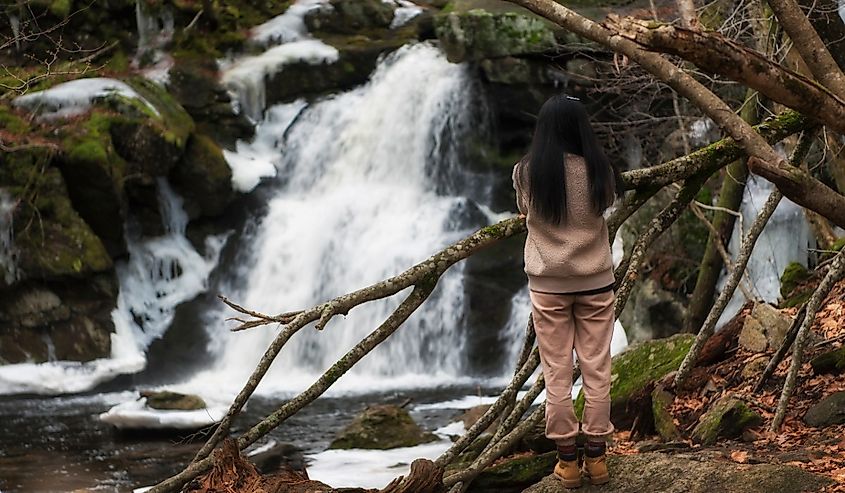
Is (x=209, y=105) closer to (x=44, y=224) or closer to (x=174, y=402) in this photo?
(x=44, y=224)

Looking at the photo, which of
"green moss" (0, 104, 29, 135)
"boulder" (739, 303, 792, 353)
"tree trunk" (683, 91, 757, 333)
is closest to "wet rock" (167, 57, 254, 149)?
"green moss" (0, 104, 29, 135)

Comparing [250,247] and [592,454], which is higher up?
[250,247]

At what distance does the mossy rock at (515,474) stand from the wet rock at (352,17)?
1672cm

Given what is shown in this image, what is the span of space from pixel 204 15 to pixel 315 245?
7147mm

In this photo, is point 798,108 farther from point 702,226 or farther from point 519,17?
point 519,17

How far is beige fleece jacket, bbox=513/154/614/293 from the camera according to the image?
4.06 m

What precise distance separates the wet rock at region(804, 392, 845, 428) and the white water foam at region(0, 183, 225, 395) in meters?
11.1

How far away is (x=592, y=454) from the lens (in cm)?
426

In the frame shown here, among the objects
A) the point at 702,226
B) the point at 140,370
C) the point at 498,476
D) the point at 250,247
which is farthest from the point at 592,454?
the point at 250,247

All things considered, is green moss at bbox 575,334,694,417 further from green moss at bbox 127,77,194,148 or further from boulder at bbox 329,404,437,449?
green moss at bbox 127,77,194,148

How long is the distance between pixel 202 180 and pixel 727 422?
13.2 metres

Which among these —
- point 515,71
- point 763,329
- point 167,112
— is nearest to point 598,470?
point 763,329

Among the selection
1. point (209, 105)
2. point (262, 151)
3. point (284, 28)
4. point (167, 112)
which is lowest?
point (262, 151)

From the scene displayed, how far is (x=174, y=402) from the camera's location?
11.8m
